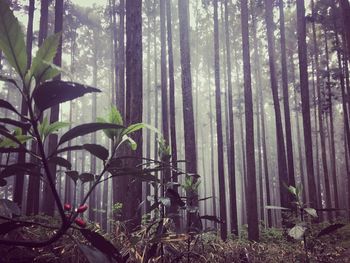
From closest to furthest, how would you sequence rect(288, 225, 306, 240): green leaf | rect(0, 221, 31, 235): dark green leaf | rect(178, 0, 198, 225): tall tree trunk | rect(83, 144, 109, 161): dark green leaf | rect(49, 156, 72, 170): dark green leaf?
rect(0, 221, 31, 235): dark green leaf < rect(83, 144, 109, 161): dark green leaf < rect(49, 156, 72, 170): dark green leaf < rect(288, 225, 306, 240): green leaf < rect(178, 0, 198, 225): tall tree trunk

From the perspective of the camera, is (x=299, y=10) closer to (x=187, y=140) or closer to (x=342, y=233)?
(x=187, y=140)

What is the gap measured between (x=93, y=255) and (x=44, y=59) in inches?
26.1

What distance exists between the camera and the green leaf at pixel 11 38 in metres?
0.95

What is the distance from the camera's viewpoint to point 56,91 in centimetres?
106

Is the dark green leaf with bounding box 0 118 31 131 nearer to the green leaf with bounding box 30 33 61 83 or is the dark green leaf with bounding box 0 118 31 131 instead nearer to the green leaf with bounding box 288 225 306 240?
the green leaf with bounding box 30 33 61 83

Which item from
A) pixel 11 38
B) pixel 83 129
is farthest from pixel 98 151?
pixel 11 38

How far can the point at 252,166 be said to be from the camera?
34.4 feet

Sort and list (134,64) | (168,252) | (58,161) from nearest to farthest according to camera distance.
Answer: (58,161), (168,252), (134,64)

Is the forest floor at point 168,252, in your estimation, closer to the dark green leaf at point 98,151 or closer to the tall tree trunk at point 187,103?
the dark green leaf at point 98,151

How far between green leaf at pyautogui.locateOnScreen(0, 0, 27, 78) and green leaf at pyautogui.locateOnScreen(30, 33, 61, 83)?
4 cm

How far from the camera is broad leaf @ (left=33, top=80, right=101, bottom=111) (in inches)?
40.7

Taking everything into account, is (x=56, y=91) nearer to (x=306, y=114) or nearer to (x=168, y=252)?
(x=168, y=252)

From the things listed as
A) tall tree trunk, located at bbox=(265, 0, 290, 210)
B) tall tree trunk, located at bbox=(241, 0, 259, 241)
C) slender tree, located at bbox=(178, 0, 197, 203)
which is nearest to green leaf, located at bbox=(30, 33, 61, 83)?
slender tree, located at bbox=(178, 0, 197, 203)

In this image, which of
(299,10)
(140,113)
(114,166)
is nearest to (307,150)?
(299,10)
